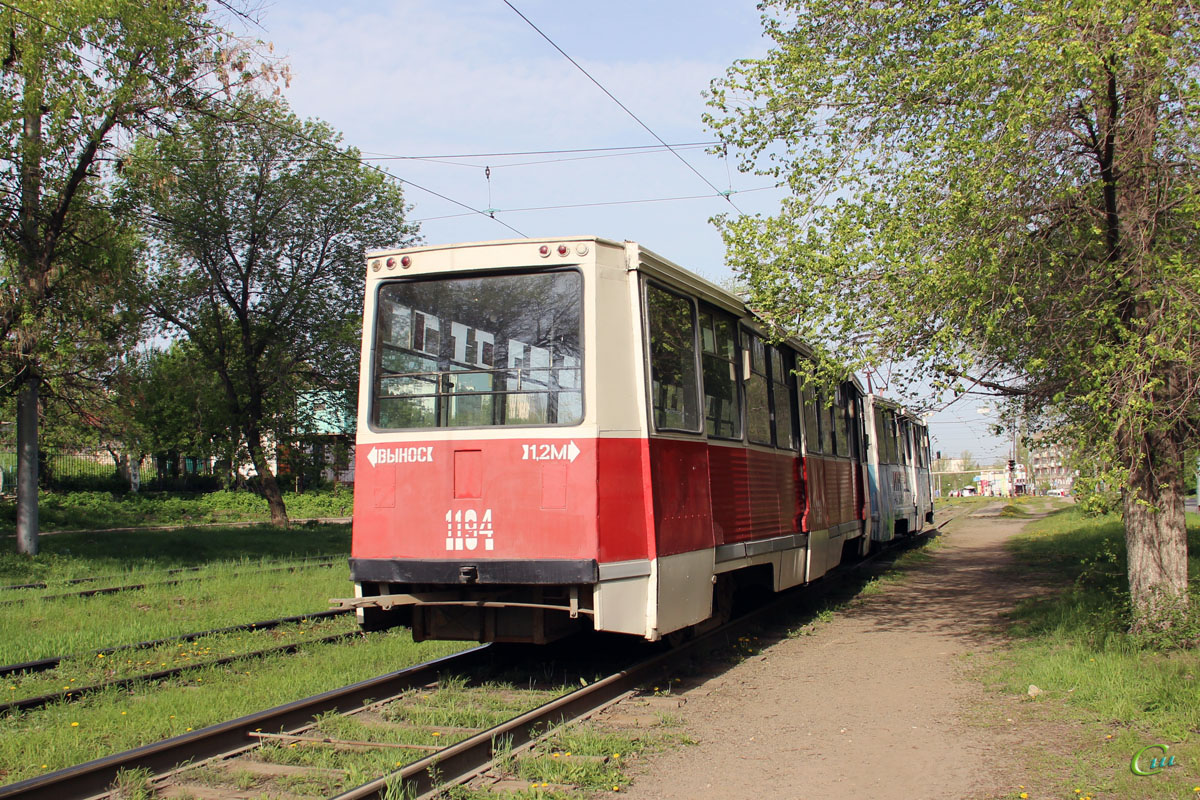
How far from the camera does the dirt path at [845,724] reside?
564cm

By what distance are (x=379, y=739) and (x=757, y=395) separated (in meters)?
5.32

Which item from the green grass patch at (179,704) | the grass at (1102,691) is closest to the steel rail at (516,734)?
the green grass patch at (179,704)

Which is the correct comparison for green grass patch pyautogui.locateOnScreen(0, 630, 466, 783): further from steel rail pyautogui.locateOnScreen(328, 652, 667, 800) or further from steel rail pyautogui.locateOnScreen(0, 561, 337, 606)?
steel rail pyautogui.locateOnScreen(0, 561, 337, 606)

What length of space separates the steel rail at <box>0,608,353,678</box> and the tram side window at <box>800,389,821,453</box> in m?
5.92

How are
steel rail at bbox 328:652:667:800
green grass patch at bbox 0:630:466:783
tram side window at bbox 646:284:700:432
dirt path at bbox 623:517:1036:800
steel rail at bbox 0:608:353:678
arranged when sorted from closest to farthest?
steel rail at bbox 328:652:667:800 → dirt path at bbox 623:517:1036:800 → green grass patch at bbox 0:630:466:783 → tram side window at bbox 646:284:700:432 → steel rail at bbox 0:608:353:678

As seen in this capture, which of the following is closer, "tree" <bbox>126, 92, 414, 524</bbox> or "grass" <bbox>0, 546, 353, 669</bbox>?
"grass" <bbox>0, 546, 353, 669</bbox>

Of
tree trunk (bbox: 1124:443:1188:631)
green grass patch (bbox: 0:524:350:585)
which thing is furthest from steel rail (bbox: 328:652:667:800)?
green grass patch (bbox: 0:524:350:585)

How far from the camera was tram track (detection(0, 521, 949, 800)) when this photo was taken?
5.02 meters

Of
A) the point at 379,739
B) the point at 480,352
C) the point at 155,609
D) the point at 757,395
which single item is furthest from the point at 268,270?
the point at 379,739

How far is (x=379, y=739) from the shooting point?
623cm

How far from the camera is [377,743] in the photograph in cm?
597

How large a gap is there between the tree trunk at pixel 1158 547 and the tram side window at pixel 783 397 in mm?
3355

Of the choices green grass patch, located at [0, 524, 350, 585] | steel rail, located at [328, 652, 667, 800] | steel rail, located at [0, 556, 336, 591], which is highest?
green grass patch, located at [0, 524, 350, 585]

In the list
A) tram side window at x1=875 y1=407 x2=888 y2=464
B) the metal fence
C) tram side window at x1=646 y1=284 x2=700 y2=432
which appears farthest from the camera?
the metal fence
